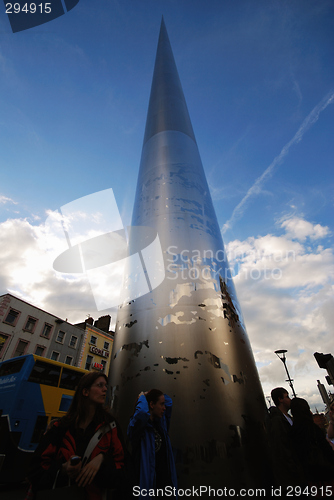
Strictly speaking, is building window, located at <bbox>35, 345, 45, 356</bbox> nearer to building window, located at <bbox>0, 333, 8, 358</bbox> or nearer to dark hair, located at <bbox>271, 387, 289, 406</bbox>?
building window, located at <bbox>0, 333, 8, 358</bbox>

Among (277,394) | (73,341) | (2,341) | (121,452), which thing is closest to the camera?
(121,452)

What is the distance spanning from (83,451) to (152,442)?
0.54 m

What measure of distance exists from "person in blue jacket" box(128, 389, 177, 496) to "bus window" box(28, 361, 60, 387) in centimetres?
640

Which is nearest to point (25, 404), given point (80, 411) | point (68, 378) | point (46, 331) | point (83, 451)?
point (68, 378)

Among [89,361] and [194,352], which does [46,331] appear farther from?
[194,352]

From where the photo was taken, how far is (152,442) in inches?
70.1

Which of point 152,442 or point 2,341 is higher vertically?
point 2,341

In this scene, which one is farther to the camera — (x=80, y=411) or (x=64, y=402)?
(x=64, y=402)

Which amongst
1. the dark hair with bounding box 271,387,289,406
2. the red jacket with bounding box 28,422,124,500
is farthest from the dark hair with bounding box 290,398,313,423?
the red jacket with bounding box 28,422,124,500

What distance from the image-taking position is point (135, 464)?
5.65 feet

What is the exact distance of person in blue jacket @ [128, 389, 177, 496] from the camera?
1.65 m

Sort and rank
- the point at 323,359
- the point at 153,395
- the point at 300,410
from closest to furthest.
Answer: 1. the point at 153,395
2. the point at 300,410
3. the point at 323,359

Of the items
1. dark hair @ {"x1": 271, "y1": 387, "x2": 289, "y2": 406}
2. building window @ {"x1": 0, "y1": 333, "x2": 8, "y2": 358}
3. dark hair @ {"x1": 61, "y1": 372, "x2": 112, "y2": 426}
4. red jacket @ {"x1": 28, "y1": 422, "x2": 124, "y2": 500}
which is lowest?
red jacket @ {"x1": 28, "y1": 422, "x2": 124, "y2": 500}

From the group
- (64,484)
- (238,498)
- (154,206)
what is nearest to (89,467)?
(64,484)
